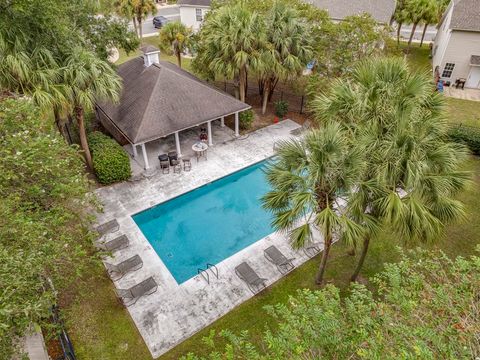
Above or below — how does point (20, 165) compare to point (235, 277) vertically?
above

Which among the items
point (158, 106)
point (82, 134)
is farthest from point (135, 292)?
point (158, 106)

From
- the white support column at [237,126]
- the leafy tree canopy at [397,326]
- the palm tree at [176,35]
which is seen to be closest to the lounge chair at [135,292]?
the leafy tree canopy at [397,326]

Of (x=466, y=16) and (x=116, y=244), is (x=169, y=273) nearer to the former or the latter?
(x=116, y=244)

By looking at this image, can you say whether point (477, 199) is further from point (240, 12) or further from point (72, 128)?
Result: point (72, 128)

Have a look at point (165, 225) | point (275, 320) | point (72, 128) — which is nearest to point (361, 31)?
point (165, 225)

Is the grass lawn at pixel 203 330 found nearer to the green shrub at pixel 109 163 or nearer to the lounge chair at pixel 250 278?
the lounge chair at pixel 250 278

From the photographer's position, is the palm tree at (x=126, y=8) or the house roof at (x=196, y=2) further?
the house roof at (x=196, y=2)
